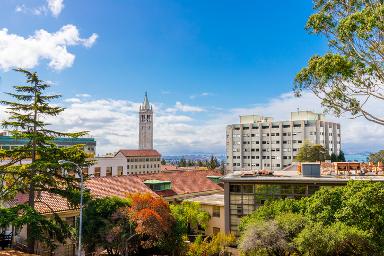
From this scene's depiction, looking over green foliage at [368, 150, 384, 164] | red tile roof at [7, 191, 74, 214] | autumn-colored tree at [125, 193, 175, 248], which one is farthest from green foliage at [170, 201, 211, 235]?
green foliage at [368, 150, 384, 164]

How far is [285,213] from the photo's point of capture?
23141mm

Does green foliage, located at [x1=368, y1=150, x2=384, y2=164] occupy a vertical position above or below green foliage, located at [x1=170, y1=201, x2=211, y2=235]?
above

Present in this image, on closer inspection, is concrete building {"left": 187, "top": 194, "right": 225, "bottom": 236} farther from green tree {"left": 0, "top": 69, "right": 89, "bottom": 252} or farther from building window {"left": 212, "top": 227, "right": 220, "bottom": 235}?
green tree {"left": 0, "top": 69, "right": 89, "bottom": 252}

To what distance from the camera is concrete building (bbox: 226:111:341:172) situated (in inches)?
4311

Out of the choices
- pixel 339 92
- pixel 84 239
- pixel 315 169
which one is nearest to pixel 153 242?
pixel 84 239

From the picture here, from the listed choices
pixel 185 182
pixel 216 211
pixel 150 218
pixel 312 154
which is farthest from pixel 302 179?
pixel 312 154

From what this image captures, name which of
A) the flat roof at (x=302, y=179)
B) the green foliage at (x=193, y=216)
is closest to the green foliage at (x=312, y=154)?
the green foliage at (x=193, y=216)

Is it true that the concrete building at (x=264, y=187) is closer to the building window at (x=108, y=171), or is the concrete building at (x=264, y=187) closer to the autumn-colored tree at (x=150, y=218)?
the autumn-colored tree at (x=150, y=218)

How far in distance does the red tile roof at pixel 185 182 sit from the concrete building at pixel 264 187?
1307cm

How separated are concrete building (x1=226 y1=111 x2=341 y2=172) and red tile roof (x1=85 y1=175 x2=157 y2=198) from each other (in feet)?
254

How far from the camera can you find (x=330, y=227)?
1948cm

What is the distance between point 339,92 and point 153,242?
16.6 meters

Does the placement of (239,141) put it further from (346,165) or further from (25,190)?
(25,190)

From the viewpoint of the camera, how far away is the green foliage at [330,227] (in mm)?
18969
